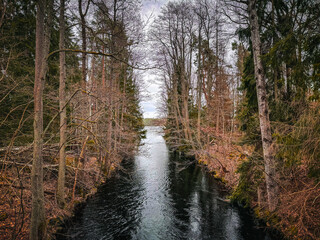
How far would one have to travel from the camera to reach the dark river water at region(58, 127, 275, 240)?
21.1ft

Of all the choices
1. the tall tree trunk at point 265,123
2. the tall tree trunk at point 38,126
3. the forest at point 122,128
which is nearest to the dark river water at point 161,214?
the forest at point 122,128

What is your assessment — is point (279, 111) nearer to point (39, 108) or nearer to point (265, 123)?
point (265, 123)

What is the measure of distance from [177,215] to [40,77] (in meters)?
7.32

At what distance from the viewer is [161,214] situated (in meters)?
7.83

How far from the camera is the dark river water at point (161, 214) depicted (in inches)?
253

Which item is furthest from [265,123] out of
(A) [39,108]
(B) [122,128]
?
(A) [39,108]

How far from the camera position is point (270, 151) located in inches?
242

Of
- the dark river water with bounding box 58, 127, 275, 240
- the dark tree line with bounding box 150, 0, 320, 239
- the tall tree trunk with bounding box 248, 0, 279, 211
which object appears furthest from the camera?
the dark river water with bounding box 58, 127, 275, 240

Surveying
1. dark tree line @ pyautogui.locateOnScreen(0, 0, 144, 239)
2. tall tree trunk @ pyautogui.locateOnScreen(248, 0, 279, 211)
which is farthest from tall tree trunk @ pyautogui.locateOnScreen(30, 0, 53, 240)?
tall tree trunk @ pyautogui.locateOnScreen(248, 0, 279, 211)

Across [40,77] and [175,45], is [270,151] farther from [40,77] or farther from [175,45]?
[175,45]

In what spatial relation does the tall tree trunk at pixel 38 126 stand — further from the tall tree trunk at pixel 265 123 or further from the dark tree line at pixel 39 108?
the tall tree trunk at pixel 265 123

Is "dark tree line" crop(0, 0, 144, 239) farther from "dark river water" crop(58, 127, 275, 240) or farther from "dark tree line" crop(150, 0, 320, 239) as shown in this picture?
"dark tree line" crop(150, 0, 320, 239)

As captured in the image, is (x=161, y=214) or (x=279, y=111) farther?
(x=161, y=214)

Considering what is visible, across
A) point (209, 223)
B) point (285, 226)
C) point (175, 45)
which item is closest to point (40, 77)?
point (209, 223)
